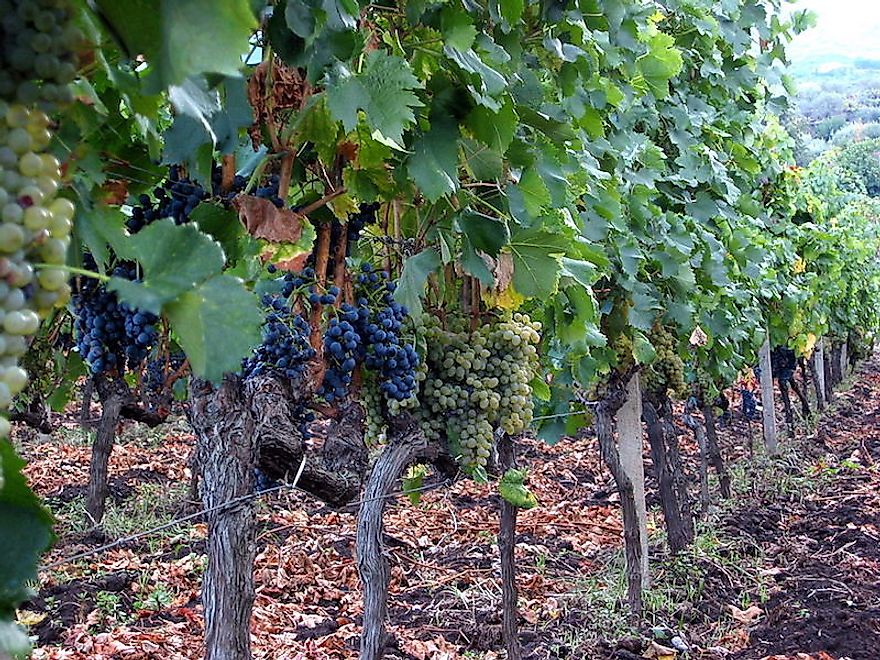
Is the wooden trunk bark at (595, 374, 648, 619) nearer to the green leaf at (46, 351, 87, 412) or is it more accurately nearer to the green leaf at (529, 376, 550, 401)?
the green leaf at (529, 376, 550, 401)

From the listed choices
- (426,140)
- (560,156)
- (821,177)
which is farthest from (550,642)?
(821,177)

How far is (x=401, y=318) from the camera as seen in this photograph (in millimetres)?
2383

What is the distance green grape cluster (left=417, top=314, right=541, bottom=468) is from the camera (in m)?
2.75

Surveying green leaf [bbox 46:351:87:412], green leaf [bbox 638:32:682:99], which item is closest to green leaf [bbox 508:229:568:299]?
green leaf [bbox 46:351:87:412]

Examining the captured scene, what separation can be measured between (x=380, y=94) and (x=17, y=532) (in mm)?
1044

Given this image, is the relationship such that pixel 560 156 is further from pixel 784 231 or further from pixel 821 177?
pixel 821 177

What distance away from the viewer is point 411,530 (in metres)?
7.07

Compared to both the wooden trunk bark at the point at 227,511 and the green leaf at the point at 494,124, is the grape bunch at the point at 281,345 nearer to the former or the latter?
the wooden trunk bark at the point at 227,511

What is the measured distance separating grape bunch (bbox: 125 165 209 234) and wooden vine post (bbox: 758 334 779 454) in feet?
23.6

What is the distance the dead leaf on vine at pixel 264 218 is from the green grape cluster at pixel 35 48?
111cm

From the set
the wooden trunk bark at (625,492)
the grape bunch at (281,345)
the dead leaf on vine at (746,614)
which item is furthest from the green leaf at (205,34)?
the dead leaf on vine at (746,614)

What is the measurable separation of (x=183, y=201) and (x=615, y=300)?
9.84ft

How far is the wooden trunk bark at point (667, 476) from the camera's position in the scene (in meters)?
5.95

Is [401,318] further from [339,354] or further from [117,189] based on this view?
[117,189]
